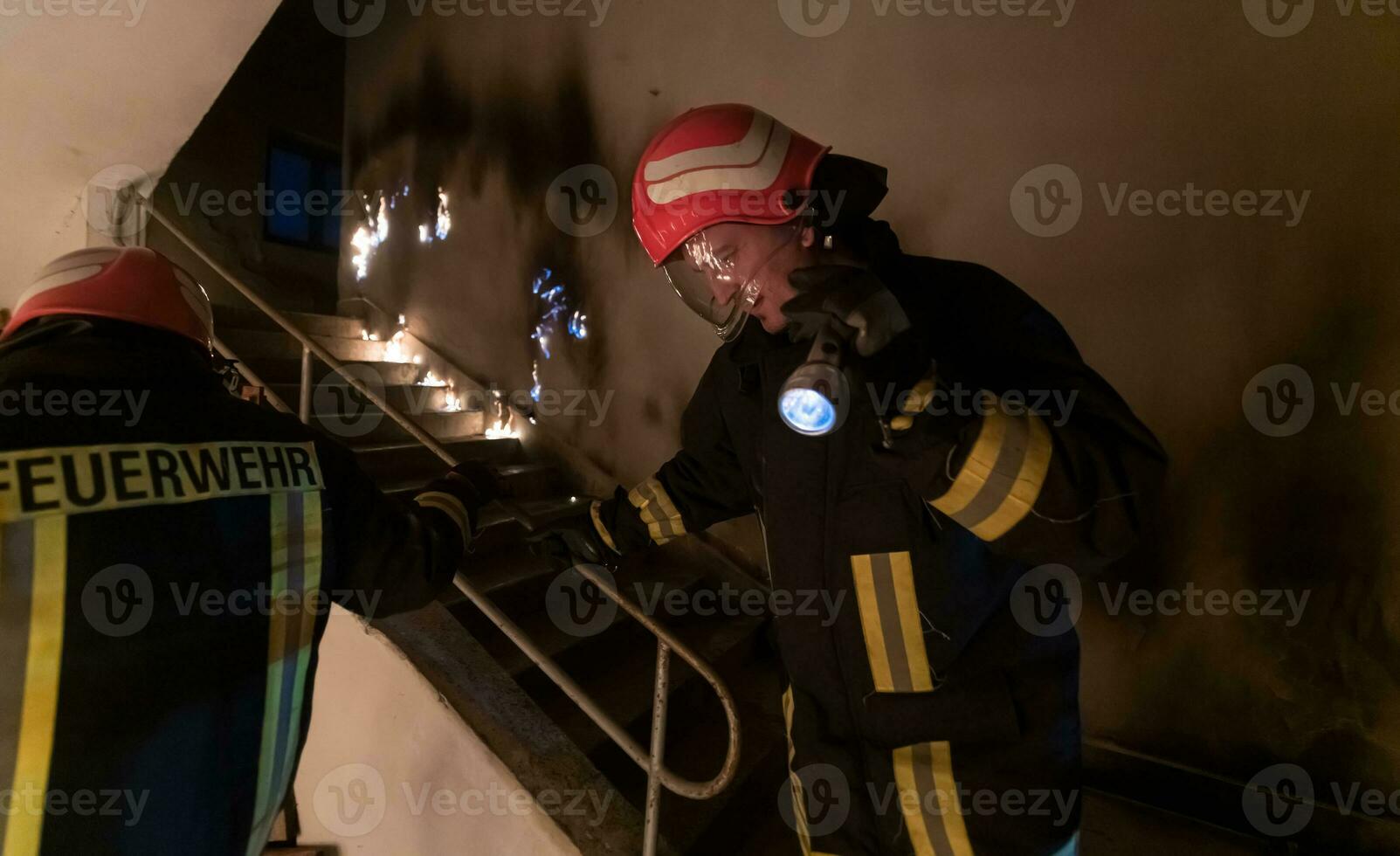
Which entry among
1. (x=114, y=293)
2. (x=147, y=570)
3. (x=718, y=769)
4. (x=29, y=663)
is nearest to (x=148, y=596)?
(x=147, y=570)

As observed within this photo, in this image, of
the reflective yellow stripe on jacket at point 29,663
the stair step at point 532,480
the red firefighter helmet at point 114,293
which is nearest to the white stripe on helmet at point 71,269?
the red firefighter helmet at point 114,293

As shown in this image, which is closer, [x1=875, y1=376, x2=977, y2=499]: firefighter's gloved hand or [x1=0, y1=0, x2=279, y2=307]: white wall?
[x1=875, y1=376, x2=977, y2=499]: firefighter's gloved hand

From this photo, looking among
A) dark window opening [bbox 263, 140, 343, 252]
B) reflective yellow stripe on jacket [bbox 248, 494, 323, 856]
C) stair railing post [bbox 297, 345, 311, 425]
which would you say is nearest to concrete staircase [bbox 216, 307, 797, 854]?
stair railing post [bbox 297, 345, 311, 425]

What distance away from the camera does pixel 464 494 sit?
1653 millimetres

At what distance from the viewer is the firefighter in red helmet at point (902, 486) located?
0.91 meters

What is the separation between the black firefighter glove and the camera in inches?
61.9

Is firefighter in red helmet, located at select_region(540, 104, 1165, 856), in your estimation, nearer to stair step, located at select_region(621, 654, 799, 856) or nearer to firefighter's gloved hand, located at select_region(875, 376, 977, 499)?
firefighter's gloved hand, located at select_region(875, 376, 977, 499)

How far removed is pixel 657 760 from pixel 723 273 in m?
1.32

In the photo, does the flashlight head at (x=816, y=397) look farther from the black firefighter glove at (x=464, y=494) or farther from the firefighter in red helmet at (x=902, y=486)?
the black firefighter glove at (x=464, y=494)

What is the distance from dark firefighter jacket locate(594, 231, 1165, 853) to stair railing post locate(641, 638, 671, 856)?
1.68 ft

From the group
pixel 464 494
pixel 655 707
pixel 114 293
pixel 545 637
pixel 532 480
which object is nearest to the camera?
pixel 114 293

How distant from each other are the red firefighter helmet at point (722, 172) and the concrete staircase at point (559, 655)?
96cm

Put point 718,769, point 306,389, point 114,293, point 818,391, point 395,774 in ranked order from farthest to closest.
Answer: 1. point 306,389
2. point 718,769
3. point 395,774
4. point 114,293
5. point 818,391

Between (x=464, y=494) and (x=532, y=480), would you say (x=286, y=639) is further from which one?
(x=532, y=480)
